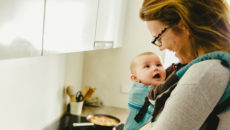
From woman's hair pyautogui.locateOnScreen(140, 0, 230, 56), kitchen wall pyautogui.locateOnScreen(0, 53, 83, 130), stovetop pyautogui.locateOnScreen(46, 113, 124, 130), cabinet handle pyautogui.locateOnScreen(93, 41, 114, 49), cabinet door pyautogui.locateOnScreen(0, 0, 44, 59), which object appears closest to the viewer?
cabinet door pyautogui.locateOnScreen(0, 0, 44, 59)

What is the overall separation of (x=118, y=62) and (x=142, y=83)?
33.5 inches

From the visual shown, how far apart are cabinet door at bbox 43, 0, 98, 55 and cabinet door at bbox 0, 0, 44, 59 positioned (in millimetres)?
52

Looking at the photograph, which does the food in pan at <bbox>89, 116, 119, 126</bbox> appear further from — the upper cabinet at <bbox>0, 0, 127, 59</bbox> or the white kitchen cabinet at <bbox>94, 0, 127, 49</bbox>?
the upper cabinet at <bbox>0, 0, 127, 59</bbox>

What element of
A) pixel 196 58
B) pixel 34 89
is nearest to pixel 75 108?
pixel 34 89

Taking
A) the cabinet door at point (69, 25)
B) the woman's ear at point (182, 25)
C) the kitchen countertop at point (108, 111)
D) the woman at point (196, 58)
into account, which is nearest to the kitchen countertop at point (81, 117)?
the kitchen countertop at point (108, 111)

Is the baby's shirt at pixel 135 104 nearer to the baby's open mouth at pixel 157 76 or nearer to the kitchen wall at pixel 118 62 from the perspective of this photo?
the baby's open mouth at pixel 157 76

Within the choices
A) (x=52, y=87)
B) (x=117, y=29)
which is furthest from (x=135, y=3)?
(x=52, y=87)

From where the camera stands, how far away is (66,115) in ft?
6.87

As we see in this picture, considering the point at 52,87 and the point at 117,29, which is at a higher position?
the point at 117,29

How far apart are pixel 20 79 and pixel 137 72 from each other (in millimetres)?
703

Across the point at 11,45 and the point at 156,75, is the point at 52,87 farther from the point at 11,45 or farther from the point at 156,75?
the point at 11,45

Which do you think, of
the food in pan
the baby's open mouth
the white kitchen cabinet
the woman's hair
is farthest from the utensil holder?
the woman's hair

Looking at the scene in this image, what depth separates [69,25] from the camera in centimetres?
98

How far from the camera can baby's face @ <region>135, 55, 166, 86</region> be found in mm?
1486
